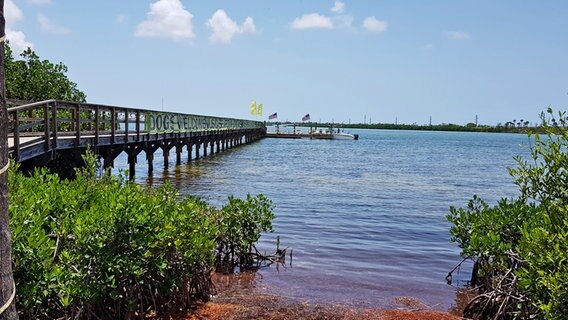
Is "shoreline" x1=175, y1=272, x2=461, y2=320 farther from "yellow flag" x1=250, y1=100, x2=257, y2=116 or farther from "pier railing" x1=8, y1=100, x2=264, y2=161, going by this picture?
"yellow flag" x1=250, y1=100, x2=257, y2=116

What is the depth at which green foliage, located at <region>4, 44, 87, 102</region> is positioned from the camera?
92.4 feet

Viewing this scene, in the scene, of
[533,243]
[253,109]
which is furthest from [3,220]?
[253,109]

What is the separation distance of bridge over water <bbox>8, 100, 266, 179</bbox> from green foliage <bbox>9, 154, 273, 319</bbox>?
11.8 ft

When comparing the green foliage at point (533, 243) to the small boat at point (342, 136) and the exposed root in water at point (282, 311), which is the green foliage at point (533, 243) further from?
the small boat at point (342, 136)

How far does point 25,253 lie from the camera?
4203 mm

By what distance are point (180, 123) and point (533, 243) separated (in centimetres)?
2548

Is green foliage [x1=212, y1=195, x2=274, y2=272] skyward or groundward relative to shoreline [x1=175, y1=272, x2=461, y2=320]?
skyward

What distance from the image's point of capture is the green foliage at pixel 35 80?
2816cm

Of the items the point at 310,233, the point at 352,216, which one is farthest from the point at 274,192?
the point at 310,233

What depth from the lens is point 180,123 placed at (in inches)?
1129

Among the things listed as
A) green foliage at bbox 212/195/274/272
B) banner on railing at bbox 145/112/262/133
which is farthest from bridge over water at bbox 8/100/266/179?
green foliage at bbox 212/195/274/272

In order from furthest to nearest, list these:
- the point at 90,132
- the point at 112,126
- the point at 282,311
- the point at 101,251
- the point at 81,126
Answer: the point at 81,126 → the point at 112,126 → the point at 90,132 → the point at 282,311 → the point at 101,251

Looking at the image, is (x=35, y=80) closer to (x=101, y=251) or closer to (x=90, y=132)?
(x=90, y=132)

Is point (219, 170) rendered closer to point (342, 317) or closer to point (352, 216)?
point (352, 216)
